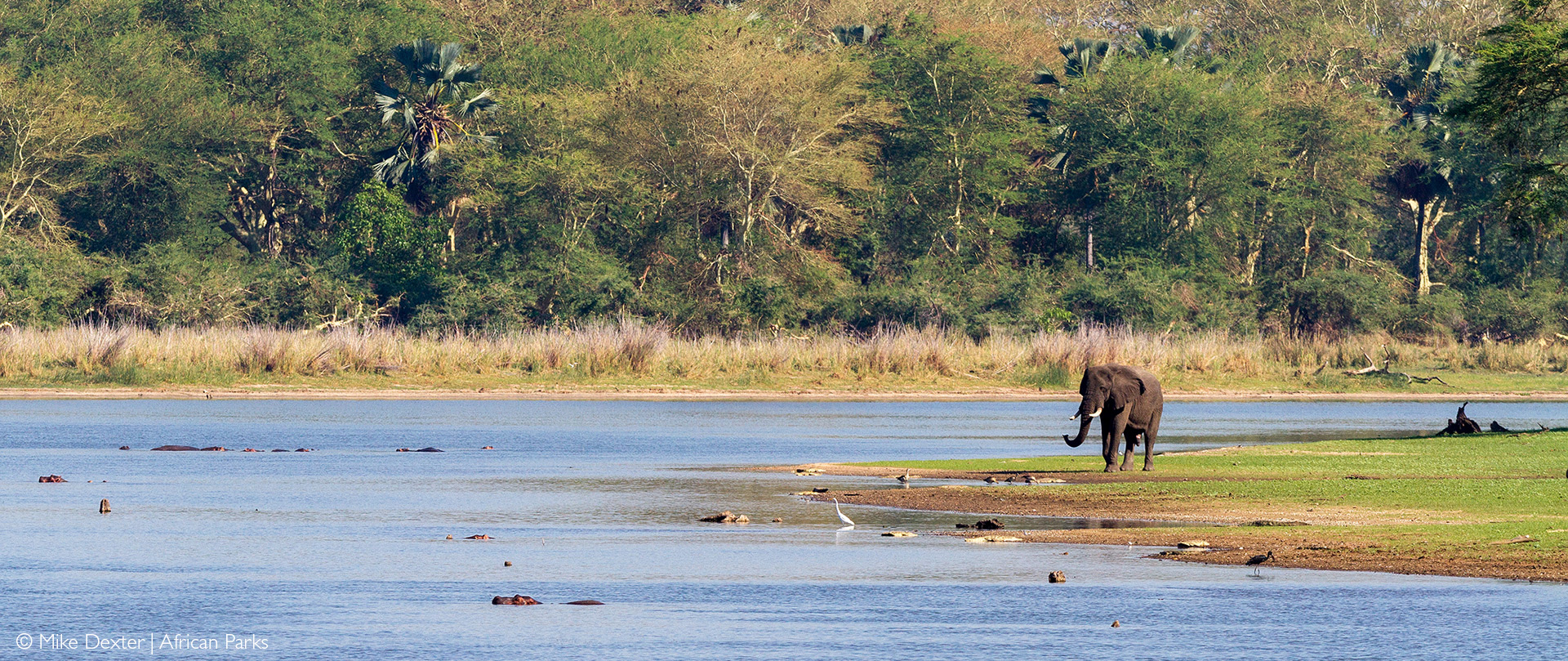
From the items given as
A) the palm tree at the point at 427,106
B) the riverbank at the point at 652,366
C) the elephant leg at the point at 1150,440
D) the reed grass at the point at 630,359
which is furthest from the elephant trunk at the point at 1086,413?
the palm tree at the point at 427,106

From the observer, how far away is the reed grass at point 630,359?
52.7 meters

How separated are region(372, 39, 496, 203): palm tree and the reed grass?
11402 millimetres

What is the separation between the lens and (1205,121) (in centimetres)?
7094

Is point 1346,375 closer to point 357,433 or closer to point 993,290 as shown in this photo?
point 993,290

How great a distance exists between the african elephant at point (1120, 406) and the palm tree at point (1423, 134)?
49287 millimetres

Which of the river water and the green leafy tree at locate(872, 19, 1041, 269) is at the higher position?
the green leafy tree at locate(872, 19, 1041, 269)

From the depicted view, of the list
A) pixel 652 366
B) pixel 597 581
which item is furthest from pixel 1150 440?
pixel 652 366

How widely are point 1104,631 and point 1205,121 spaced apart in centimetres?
5946

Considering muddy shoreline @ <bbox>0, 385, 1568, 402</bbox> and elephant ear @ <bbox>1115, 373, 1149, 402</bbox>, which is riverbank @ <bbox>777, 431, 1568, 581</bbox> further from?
muddy shoreline @ <bbox>0, 385, 1568, 402</bbox>

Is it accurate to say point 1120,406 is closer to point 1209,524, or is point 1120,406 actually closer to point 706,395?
point 1209,524

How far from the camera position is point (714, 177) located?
224 feet

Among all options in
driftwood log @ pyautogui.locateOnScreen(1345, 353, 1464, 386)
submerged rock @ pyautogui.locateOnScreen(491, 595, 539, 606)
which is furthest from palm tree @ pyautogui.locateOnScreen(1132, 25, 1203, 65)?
submerged rock @ pyautogui.locateOnScreen(491, 595, 539, 606)

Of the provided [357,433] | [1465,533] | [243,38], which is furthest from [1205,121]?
[1465,533]

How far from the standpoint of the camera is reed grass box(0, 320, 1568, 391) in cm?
5272
